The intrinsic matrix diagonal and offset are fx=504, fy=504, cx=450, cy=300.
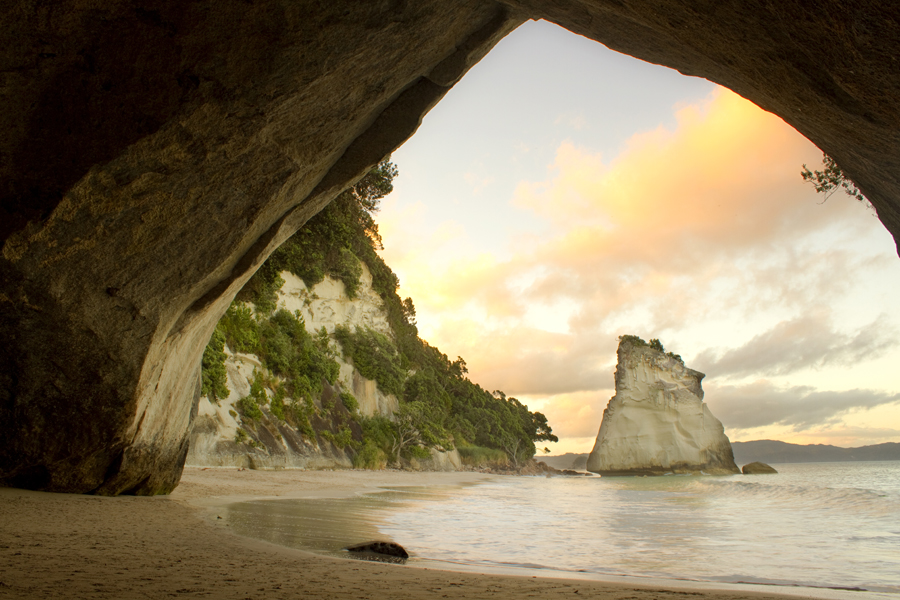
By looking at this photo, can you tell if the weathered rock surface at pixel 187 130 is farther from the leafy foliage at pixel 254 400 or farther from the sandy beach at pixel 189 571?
the leafy foliage at pixel 254 400

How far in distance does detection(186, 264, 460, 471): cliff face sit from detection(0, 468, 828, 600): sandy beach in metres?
15.1

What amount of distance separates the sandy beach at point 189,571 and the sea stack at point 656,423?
53.3 meters

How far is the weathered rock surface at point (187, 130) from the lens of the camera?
11.1 feet

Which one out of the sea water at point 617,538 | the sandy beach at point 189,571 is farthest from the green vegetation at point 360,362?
the sandy beach at point 189,571

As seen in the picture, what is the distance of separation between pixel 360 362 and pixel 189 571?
33.1 meters

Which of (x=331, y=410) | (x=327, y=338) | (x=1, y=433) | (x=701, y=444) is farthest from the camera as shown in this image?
(x=701, y=444)

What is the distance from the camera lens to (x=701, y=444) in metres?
50.2

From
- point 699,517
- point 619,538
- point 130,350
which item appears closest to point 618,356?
point 699,517

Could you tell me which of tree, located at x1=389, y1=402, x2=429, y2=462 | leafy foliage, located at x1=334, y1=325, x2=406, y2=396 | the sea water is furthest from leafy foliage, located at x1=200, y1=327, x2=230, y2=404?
tree, located at x1=389, y1=402, x2=429, y2=462

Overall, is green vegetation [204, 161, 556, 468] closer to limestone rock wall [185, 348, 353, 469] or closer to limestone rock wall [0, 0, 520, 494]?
limestone rock wall [185, 348, 353, 469]

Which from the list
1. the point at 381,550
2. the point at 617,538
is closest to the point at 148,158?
the point at 381,550

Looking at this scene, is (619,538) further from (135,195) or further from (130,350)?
(135,195)

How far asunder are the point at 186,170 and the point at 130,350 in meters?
2.39

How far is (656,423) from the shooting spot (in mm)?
52781
